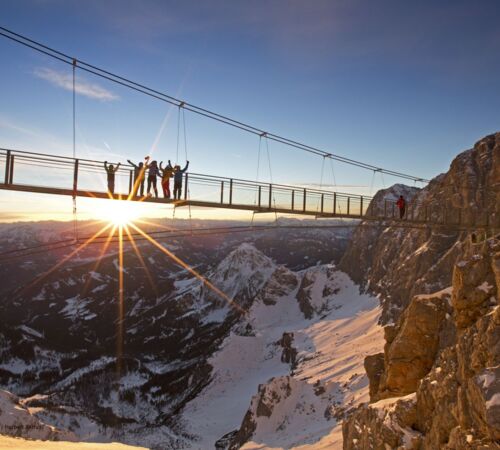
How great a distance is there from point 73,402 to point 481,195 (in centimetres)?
14018

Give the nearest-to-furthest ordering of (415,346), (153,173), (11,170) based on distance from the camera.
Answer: (11,170), (153,173), (415,346)

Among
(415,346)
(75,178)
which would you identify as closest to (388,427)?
(415,346)

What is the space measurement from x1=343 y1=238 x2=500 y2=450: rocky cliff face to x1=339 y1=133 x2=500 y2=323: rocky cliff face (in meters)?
33.0

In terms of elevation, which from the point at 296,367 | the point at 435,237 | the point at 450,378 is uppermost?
the point at 435,237

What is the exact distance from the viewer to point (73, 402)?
524 ft

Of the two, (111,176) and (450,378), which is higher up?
(111,176)

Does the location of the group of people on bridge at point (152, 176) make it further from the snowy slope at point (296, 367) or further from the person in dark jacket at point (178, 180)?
the snowy slope at point (296, 367)

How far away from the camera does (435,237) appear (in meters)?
104

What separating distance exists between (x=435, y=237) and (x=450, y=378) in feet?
299

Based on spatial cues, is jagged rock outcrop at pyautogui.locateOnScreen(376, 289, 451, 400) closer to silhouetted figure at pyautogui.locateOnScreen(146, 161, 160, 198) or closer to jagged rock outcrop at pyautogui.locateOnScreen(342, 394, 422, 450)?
jagged rock outcrop at pyautogui.locateOnScreen(342, 394, 422, 450)

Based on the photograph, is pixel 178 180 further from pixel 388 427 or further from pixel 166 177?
pixel 388 427

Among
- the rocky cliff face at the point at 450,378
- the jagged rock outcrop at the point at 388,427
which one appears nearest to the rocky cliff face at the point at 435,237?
the rocky cliff face at the point at 450,378

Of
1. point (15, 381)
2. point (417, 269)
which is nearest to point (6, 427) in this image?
point (417, 269)

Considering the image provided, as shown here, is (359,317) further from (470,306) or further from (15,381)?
(15,381)
